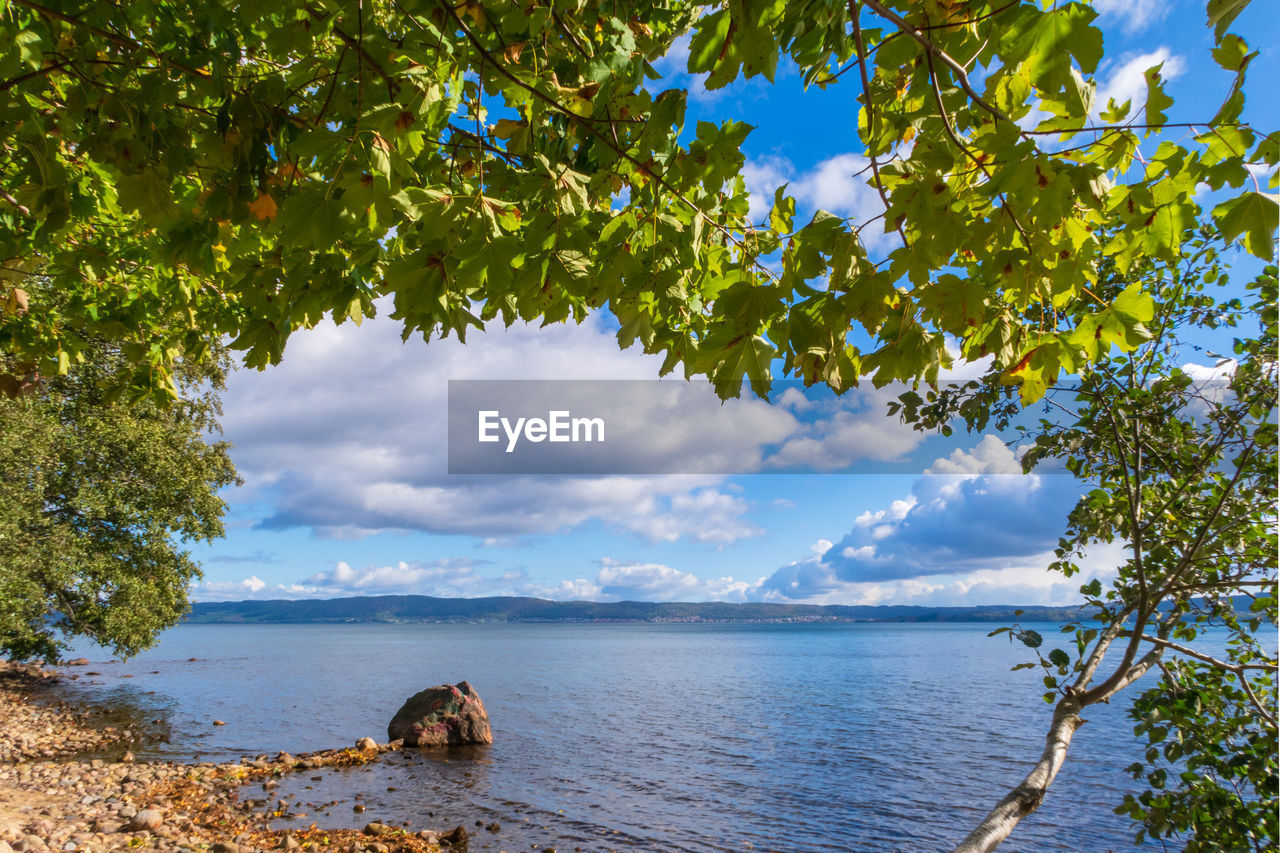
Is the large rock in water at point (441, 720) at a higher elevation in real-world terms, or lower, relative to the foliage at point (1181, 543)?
lower

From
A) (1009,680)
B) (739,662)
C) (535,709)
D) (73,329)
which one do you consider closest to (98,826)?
(73,329)

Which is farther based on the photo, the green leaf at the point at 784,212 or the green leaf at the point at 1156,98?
the green leaf at the point at 784,212

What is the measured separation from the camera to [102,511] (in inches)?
815

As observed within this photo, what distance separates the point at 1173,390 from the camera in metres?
5.34

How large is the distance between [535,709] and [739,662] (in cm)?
4362

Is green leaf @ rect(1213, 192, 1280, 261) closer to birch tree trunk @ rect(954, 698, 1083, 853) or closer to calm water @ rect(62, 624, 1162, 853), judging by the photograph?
birch tree trunk @ rect(954, 698, 1083, 853)

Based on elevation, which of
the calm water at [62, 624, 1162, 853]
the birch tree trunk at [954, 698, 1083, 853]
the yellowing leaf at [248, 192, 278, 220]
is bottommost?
the calm water at [62, 624, 1162, 853]

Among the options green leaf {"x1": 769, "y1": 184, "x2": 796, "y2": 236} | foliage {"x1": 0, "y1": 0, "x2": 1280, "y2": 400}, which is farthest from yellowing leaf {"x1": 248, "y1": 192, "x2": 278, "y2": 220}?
green leaf {"x1": 769, "y1": 184, "x2": 796, "y2": 236}

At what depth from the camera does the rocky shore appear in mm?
9359

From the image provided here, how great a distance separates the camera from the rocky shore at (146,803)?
936 cm

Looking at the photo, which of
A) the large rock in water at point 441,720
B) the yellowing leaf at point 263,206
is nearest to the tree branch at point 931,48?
the yellowing leaf at point 263,206

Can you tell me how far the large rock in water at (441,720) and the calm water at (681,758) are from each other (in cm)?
66

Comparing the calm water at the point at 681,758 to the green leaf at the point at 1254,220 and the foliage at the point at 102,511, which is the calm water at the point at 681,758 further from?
the green leaf at the point at 1254,220

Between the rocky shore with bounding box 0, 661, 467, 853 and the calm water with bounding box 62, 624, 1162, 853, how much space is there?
3.07 ft
